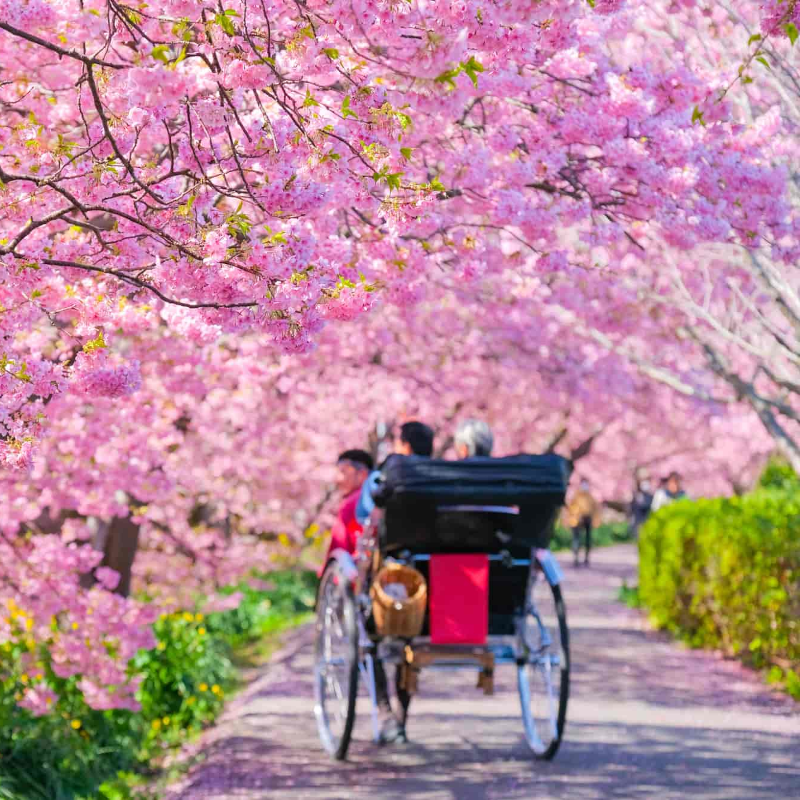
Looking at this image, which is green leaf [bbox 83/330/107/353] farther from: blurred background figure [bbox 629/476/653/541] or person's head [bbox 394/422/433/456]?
blurred background figure [bbox 629/476/653/541]

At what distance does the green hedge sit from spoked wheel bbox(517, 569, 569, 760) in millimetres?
2540

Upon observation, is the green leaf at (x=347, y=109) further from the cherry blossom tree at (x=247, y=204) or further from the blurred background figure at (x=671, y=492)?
the blurred background figure at (x=671, y=492)

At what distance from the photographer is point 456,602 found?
7.92 metres

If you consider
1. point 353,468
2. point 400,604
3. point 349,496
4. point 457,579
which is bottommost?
point 400,604

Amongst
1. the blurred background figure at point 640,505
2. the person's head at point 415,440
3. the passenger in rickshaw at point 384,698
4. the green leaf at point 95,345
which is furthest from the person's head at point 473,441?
the blurred background figure at point 640,505

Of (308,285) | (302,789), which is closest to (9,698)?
(302,789)

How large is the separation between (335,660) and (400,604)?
775mm

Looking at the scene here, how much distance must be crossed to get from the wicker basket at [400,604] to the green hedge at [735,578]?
349 centimetres

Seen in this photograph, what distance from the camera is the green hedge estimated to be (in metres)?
10.4

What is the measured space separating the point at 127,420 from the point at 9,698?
208 cm

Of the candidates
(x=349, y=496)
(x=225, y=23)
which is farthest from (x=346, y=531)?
(x=225, y=23)

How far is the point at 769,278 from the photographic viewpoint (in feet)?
27.6

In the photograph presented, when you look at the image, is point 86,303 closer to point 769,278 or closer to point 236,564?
point 769,278

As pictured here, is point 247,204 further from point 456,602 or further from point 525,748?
point 525,748
